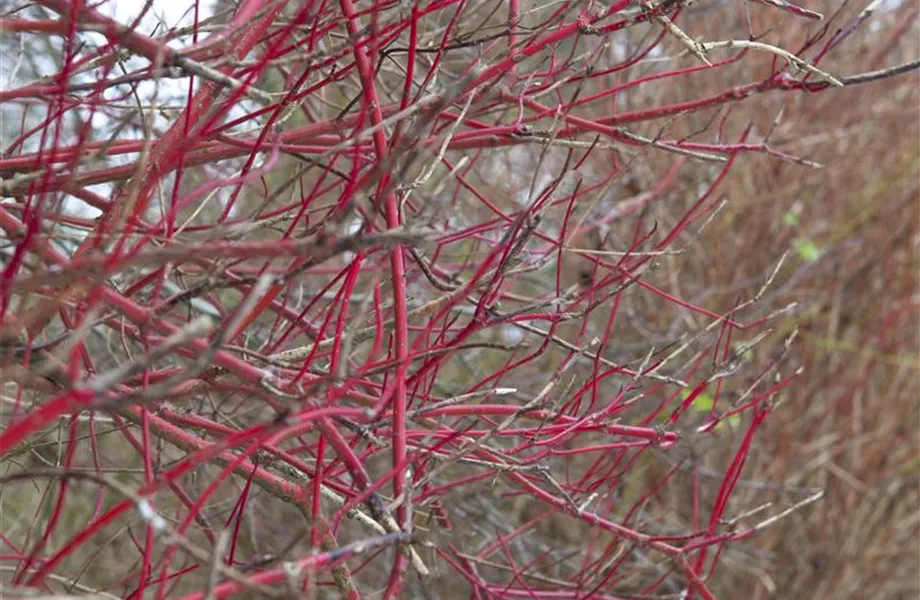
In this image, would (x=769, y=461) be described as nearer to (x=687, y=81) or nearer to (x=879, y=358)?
(x=879, y=358)

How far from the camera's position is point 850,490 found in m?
4.95

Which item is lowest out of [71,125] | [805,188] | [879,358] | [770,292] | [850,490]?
[850,490]

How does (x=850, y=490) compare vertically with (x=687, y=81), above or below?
below

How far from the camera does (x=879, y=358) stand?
16.7ft

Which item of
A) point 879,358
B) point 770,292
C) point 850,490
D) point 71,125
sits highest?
point 71,125

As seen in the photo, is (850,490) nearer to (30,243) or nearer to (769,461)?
(769,461)

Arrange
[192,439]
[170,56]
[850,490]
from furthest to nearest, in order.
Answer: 1. [850,490]
2. [192,439]
3. [170,56]

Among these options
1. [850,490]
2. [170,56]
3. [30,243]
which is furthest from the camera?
[850,490]

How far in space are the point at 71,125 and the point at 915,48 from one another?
377 centimetres

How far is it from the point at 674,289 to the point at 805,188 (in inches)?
31.7

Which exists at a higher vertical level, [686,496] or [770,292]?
[770,292]

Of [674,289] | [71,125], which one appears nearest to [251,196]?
[71,125]

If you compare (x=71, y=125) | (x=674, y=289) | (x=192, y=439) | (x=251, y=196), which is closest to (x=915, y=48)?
(x=674, y=289)

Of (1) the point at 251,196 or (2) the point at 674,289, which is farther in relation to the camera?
(2) the point at 674,289
